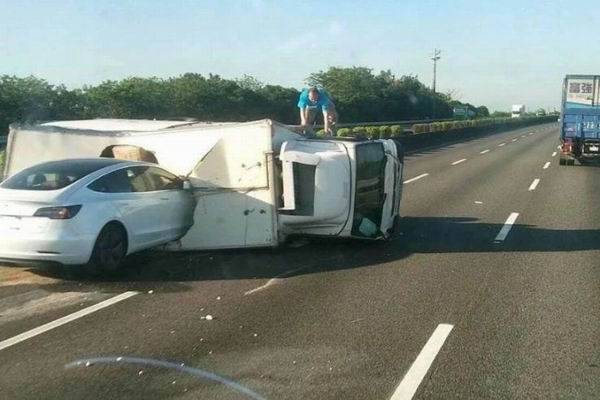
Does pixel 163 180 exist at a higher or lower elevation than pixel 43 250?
higher

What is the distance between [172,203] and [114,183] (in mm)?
969

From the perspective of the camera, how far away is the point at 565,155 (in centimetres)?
2648

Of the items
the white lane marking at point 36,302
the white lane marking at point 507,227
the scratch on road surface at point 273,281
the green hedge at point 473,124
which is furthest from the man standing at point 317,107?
the green hedge at point 473,124

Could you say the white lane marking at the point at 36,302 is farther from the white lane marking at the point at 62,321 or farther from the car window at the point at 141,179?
the car window at the point at 141,179

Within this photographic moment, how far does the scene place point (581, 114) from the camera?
1004 inches

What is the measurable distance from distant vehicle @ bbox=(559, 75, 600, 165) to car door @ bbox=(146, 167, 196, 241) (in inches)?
773

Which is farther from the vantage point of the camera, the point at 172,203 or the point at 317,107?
the point at 317,107

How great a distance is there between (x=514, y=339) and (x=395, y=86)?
8056 cm

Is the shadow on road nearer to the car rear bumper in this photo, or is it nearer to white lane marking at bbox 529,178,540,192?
the car rear bumper

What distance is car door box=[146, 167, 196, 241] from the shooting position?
9195 mm

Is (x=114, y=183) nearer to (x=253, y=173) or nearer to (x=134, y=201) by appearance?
(x=134, y=201)

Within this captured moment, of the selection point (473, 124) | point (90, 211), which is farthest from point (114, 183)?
point (473, 124)

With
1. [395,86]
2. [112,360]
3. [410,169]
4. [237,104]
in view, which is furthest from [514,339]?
[395,86]

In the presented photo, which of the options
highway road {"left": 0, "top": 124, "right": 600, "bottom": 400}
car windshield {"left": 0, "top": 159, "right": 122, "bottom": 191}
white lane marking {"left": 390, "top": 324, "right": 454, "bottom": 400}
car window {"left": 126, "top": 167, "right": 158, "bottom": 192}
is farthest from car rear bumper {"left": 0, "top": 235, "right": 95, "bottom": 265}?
white lane marking {"left": 390, "top": 324, "right": 454, "bottom": 400}
